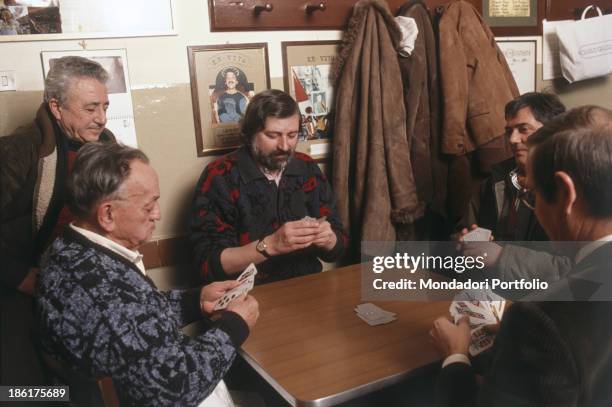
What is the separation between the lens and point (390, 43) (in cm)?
255

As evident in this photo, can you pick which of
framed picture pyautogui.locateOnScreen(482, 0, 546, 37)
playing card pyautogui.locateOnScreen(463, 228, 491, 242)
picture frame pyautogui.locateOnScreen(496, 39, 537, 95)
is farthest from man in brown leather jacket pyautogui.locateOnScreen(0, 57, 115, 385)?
picture frame pyautogui.locateOnScreen(496, 39, 537, 95)

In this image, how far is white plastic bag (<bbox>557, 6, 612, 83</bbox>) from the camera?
10.7 ft

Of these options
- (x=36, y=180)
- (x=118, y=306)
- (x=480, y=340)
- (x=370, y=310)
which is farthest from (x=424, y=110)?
(x=118, y=306)

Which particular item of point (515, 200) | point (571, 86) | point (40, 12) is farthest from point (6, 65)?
point (571, 86)

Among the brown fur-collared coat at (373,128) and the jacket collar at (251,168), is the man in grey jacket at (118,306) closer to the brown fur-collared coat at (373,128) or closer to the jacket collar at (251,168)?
the jacket collar at (251,168)

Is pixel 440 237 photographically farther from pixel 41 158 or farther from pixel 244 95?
pixel 41 158

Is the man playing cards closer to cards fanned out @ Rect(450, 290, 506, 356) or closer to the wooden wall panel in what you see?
the wooden wall panel

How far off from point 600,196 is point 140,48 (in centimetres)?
187

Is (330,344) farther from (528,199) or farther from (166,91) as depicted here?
(166,91)

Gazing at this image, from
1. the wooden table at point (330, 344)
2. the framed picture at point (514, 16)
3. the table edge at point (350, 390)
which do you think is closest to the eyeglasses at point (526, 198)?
the wooden table at point (330, 344)

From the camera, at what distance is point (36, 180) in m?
1.75

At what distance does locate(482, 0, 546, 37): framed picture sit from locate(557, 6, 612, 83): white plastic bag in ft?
0.51

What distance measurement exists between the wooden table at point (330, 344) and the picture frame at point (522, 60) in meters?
2.06

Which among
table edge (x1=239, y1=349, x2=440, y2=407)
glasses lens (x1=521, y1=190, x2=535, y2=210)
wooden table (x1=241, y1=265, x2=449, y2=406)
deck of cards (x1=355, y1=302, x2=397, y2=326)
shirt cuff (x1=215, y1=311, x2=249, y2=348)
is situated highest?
glasses lens (x1=521, y1=190, x2=535, y2=210)
